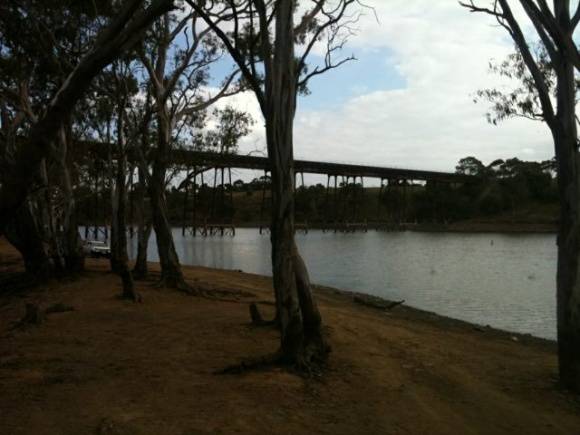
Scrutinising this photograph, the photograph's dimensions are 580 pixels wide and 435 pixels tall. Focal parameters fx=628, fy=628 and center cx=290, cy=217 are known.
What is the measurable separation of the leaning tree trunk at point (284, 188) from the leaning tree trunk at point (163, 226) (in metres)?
7.53

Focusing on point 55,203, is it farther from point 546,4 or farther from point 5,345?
point 546,4

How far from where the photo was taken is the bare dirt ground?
5238 mm

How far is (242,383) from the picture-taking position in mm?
6145

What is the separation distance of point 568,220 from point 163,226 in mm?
9391

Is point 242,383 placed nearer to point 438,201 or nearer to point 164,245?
point 164,245

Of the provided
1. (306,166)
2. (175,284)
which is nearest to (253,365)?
(175,284)

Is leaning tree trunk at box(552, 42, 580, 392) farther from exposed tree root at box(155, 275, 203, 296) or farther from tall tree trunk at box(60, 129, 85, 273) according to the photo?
tall tree trunk at box(60, 129, 85, 273)

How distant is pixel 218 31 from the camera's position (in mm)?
6453

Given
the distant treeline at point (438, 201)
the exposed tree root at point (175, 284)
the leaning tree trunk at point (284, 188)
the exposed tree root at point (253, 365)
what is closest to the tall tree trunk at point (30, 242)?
the exposed tree root at point (175, 284)

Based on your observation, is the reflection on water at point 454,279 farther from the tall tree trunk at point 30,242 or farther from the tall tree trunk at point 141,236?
the tall tree trunk at point 30,242

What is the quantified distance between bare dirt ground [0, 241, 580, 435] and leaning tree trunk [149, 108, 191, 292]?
3476 mm

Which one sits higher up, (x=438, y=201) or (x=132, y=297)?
(x=438, y=201)

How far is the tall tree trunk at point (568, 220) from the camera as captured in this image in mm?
6762

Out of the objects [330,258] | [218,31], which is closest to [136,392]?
[218,31]
